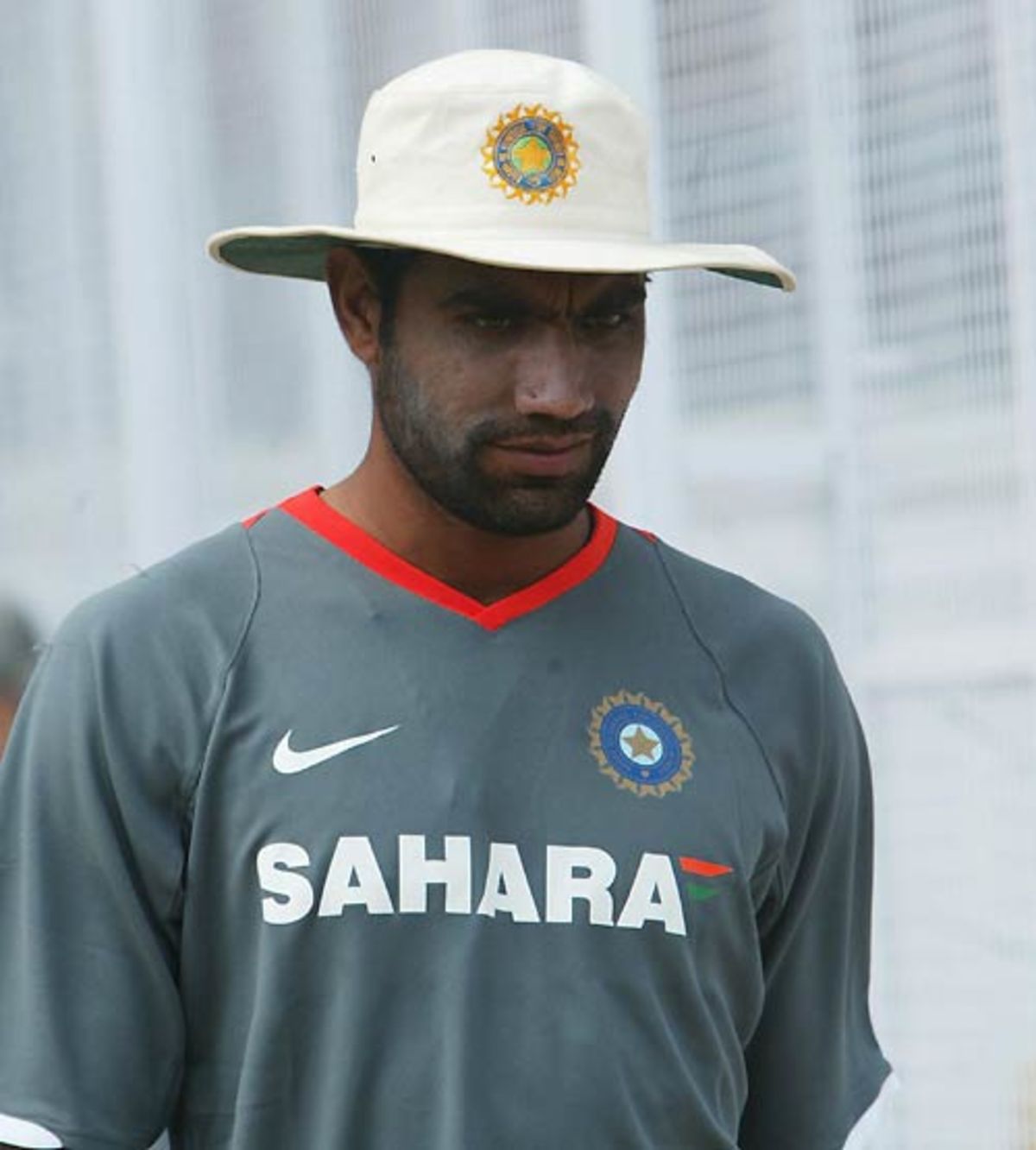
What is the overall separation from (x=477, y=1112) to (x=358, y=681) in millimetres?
375

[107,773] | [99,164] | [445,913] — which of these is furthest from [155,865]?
[99,164]

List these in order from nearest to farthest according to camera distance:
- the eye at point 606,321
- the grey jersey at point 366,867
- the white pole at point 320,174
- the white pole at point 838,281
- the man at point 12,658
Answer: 1. the grey jersey at point 366,867
2. the eye at point 606,321
3. the white pole at point 838,281
4. the man at point 12,658
5. the white pole at point 320,174

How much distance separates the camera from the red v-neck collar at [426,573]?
2496mm

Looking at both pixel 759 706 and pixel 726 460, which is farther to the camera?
pixel 726 460

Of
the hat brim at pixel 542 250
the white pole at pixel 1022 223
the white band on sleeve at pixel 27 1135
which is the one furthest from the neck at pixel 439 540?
the white pole at pixel 1022 223

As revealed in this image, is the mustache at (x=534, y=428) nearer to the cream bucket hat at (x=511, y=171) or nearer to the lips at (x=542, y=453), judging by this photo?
the lips at (x=542, y=453)

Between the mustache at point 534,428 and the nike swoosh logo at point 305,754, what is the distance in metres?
0.27

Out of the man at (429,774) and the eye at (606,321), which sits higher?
the eye at (606,321)

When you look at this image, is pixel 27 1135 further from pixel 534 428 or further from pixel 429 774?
pixel 534 428

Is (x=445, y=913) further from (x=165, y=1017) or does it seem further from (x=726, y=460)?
(x=726, y=460)

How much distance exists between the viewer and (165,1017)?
2.41m

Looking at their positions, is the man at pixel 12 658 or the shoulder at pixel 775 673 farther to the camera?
the man at pixel 12 658

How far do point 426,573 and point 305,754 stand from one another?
0.21 m

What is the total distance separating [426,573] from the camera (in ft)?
8.23
